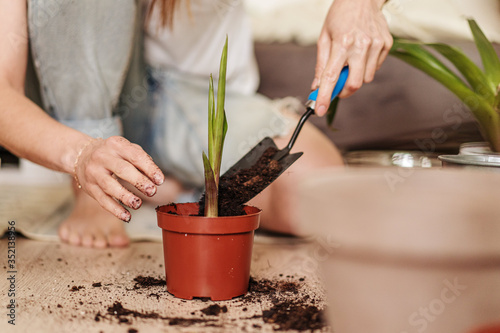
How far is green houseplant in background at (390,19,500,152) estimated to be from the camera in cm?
85

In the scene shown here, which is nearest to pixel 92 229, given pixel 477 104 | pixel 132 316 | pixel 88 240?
pixel 88 240

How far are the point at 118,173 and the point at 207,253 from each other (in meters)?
Result: 0.17

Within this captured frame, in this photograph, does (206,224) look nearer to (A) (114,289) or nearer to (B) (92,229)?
(A) (114,289)

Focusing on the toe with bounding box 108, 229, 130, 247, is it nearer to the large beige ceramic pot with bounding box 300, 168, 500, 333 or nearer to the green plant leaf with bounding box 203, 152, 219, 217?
the green plant leaf with bounding box 203, 152, 219, 217

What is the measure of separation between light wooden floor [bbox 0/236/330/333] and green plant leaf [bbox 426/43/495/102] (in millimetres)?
431

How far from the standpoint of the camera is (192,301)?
744 mm

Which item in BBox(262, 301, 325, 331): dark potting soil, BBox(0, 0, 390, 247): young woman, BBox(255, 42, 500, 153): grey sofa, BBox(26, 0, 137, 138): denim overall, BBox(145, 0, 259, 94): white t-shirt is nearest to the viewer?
BBox(262, 301, 325, 331): dark potting soil

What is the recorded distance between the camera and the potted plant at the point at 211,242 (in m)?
0.71

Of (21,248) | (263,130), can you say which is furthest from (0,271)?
(263,130)

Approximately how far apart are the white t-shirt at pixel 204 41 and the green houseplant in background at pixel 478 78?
0.56 meters

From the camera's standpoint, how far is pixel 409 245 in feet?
1.12

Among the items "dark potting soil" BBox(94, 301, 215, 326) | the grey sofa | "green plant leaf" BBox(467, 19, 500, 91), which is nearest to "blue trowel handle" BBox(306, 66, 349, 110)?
"green plant leaf" BBox(467, 19, 500, 91)

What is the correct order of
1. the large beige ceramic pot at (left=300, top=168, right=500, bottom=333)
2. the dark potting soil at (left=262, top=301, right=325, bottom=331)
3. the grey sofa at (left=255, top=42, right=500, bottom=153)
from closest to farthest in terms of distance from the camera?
1. the large beige ceramic pot at (left=300, top=168, right=500, bottom=333)
2. the dark potting soil at (left=262, top=301, right=325, bottom=331)
3. the grey sofa at (left=255, top=42, right=500, bottom=153)

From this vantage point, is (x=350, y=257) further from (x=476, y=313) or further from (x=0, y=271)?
(x=0, y=271)
